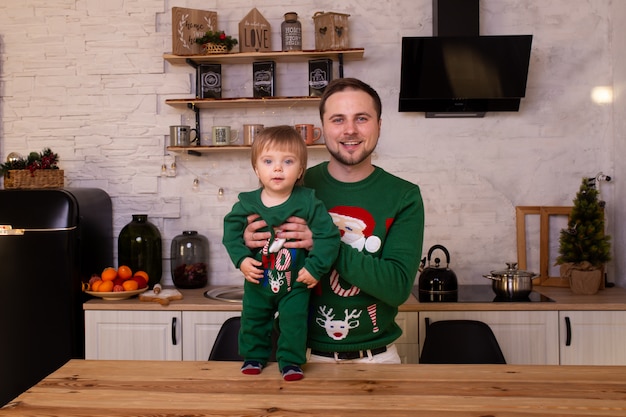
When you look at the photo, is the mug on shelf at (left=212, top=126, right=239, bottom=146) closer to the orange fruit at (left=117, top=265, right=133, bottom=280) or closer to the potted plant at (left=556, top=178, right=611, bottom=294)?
the orange fruit at (left=117, top=265, right=133, bottom=280)

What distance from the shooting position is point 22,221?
3.01m

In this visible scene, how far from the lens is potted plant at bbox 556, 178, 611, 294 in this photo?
120 inches

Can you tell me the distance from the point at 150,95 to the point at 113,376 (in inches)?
93.6

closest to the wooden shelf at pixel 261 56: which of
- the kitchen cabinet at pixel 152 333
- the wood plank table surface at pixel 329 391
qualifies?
the kitchen cabinet at pixel 152 333

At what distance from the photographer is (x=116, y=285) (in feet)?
10.1

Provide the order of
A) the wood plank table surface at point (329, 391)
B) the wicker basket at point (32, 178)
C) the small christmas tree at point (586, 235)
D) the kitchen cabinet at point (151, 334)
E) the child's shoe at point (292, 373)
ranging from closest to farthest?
the wood plank table surface at point (329, 391)
the child's shoe at point (292, 373)
the kitchen cabinet at point (151, 334)
the small christmas tree at point (586, 235)
the wicker basket at point (32, 178)

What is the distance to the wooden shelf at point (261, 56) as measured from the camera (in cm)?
326

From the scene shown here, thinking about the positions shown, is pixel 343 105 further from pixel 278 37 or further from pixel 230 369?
pixel 278 37

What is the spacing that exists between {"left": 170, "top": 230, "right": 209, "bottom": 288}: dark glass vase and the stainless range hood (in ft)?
4.66

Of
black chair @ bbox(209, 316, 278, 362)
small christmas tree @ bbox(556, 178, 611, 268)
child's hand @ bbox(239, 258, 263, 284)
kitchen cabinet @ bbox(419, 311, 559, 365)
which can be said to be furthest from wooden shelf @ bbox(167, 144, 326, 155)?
child's hand @ bbox(239, 258, 263, 284)

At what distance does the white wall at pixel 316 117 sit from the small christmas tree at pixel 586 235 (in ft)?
0.97

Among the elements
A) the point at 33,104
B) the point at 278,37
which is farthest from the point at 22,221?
the point at 278,37

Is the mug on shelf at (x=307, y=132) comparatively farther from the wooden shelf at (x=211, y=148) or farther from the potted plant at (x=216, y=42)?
the potted plant at (x=216, y=42)

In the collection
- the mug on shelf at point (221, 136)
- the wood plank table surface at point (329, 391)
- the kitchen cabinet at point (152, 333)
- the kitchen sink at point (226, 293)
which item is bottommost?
the kitchen cabinet at point (152, 333)
